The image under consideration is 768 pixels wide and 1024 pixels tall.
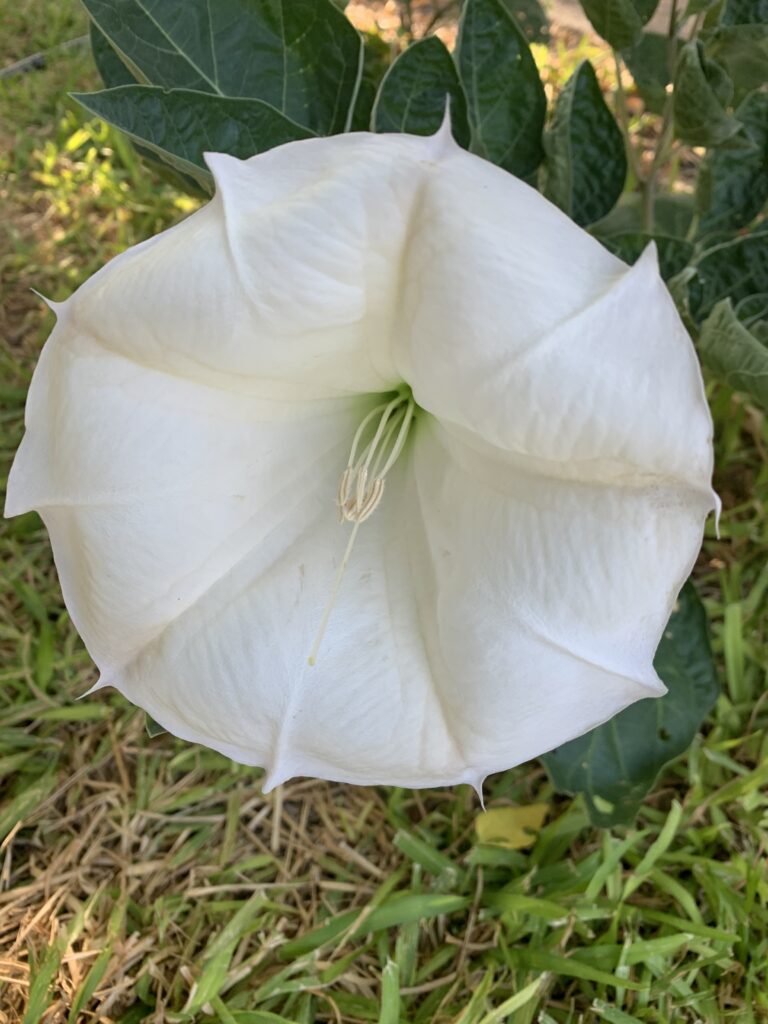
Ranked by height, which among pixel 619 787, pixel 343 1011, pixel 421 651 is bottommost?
pixel 343 1011

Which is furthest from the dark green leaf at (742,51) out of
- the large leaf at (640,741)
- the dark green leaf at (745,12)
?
the large leaf at (640,741)

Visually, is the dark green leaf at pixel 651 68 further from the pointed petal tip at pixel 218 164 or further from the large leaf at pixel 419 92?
the pointed petal tip at pixel 218 164

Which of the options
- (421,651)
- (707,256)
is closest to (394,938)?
(421,651)

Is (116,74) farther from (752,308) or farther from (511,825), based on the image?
(511,825)

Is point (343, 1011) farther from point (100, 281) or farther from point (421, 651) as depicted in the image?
point (100, 281)

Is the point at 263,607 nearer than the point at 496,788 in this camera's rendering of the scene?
Yes

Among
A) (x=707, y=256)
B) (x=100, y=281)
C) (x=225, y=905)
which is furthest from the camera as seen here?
(x=225, y=905)

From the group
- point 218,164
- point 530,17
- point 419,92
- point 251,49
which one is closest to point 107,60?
point 251,49
